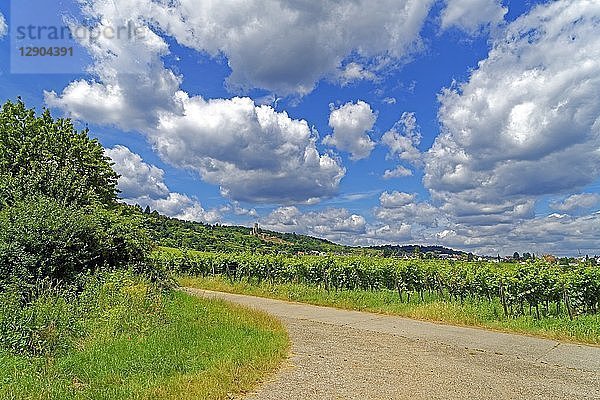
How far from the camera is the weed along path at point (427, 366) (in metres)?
6.76

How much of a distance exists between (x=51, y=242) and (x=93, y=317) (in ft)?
11.2

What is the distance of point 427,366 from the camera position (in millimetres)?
8297

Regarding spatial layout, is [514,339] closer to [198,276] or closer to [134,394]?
[134,394]

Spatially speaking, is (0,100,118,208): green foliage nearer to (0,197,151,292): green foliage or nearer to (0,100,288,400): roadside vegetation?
(0,100,288,400): roadside vegetation

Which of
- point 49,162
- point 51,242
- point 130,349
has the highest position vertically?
point 49,162

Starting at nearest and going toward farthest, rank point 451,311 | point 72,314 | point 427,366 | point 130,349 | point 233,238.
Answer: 1. point 130,349
2. point 427,366
3. point 72,314
4. point 451,311
5. point 233,238

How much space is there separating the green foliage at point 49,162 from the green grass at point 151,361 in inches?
256

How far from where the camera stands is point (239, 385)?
6758 mm

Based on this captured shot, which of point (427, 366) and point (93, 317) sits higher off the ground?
point (93, 317)

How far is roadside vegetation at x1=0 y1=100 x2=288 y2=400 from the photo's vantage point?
6621 millimetres

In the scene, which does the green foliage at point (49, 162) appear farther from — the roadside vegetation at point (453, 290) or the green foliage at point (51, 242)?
the roadside vegetation at point (453, 290)

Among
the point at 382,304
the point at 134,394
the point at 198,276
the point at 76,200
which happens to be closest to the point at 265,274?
the point at 198,276

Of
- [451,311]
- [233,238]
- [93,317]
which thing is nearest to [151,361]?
[93,317]

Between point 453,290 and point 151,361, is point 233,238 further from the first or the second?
point 151,361
